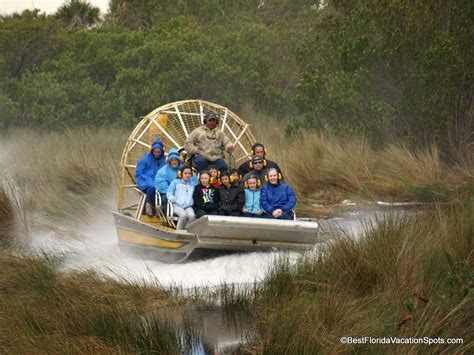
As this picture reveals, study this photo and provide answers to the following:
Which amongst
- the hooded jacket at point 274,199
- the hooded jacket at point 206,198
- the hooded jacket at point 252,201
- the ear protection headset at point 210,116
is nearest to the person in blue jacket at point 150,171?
the ear protection headset at point 210,116

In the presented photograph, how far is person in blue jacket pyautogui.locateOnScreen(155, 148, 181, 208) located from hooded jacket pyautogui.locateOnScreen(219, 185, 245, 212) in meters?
0.94

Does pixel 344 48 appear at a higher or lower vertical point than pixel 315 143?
higher

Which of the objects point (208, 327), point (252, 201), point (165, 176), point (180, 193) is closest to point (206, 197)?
point (180, 193)

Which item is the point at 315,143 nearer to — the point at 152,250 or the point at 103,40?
the point at 152,250

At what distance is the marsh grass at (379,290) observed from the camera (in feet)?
26.0

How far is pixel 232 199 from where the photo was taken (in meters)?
13.4

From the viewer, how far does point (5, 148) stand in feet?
83.0

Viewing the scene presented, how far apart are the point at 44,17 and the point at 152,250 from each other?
19365mm

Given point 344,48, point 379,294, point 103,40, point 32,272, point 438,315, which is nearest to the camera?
point 438,315

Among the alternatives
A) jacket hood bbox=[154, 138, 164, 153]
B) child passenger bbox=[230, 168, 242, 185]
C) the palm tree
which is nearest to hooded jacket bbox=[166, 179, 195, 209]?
child passenger bbox=[230, 168, 242, 185]

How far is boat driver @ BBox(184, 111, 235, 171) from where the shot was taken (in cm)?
1465

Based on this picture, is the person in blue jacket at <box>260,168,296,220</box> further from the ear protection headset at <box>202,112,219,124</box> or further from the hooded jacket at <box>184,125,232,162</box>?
the ear protection headset at <box>202,112,219,124</box>

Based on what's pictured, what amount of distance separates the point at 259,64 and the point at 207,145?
1579cm

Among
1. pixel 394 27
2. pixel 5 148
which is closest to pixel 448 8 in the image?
pixel 394 27
